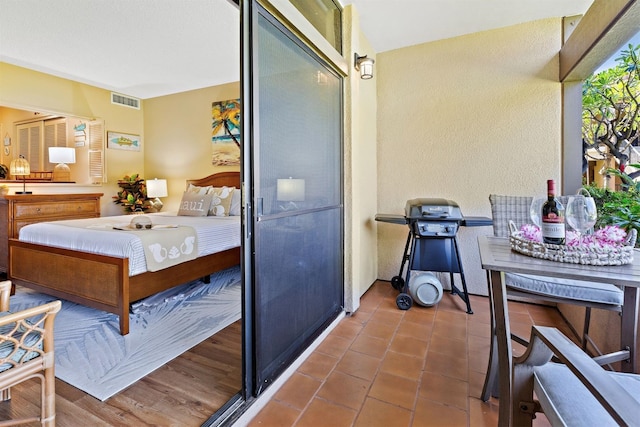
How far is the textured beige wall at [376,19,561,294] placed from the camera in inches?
114

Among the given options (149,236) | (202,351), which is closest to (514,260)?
(202,351)

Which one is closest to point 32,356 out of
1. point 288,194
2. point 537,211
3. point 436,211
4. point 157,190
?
point 288,194

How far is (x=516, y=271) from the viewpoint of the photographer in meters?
1.20

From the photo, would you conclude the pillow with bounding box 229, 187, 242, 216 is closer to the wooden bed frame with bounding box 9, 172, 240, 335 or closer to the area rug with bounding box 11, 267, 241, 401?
the wooden bed frame with bounding box 9, 172, 240, 335

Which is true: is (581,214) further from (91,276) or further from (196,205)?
(196,205)

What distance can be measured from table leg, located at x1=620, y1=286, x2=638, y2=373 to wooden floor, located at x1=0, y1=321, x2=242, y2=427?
198 cm

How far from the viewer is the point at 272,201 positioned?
1688mm

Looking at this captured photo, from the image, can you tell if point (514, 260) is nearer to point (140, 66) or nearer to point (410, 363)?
point (410, 363)

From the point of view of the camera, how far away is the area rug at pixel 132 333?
1.87m

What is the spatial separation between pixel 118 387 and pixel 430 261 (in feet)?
8.41

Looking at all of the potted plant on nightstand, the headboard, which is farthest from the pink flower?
the potted plant on nightstand

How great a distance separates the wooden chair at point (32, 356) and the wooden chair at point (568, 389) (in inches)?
71.3

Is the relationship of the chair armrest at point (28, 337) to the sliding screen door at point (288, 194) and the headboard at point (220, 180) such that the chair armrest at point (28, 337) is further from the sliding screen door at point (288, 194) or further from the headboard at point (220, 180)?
the headboard at point (220, 180)

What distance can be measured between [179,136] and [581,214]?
5.70 metres
